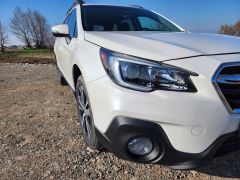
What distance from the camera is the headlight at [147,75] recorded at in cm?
210

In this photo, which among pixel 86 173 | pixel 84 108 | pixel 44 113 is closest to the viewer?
pixel 86 173

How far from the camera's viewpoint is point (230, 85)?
2.12 metres

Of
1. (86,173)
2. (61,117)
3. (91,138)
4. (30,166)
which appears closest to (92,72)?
(91,138)

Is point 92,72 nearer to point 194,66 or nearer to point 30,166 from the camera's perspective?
point 194,66

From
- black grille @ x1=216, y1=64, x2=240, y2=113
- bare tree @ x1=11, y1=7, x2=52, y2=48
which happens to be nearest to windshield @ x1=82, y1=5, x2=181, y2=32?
black grille @ x1=216, y1=64, x2=240, y2=113

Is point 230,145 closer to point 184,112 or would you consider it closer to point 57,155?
point 184,112

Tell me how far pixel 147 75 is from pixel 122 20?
187 centimetres

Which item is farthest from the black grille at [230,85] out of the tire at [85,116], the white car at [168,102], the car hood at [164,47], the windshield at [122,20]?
the windshield at [122,20]

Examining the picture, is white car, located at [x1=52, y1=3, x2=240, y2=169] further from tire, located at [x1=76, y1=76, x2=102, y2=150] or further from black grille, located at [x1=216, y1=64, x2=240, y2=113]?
tire, located at [x1=76, y1=76, x2=102, y2=150]

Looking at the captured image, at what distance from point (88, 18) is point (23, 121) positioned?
64.5 inches

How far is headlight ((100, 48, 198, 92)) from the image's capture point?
6.90ft

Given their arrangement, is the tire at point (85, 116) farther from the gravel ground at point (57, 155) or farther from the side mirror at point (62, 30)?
the side mirror at point (62, 30)

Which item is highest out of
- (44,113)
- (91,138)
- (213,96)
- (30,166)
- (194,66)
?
(194,66)

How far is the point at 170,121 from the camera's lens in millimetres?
2076
